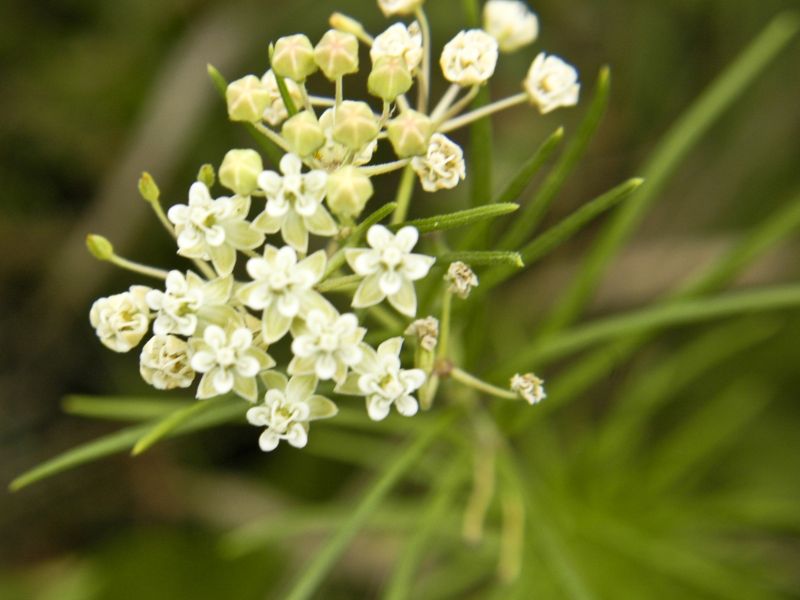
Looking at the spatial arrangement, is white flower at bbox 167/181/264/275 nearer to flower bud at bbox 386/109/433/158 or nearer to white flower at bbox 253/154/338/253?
white flower at bbox 253/154/338/253

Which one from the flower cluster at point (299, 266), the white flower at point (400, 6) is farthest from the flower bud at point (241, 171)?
the white flower at point (400, 6)

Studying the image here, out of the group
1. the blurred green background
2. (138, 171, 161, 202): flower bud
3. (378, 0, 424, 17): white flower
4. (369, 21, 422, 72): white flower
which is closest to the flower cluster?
(369, 21, 422, 72): white flower

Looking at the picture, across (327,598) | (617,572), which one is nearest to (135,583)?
(327,598)

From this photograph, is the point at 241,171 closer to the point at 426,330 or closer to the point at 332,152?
the point at 332,152

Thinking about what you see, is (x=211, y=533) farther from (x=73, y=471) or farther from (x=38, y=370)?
(x=38, y=370)

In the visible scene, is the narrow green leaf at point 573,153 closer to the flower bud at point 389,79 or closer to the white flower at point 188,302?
the flower bud at point 389,79

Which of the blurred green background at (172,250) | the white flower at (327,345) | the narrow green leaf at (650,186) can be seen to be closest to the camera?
the white flower at (327,345)
